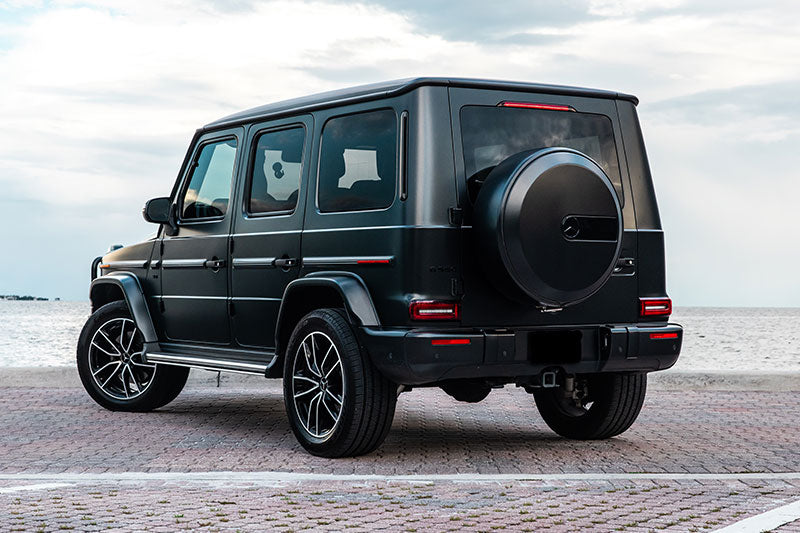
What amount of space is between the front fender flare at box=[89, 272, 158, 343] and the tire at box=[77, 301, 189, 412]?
11.3 inches

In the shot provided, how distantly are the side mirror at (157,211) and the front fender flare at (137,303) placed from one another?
0.66m

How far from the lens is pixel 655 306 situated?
25.5ft

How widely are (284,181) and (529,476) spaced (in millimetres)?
2769

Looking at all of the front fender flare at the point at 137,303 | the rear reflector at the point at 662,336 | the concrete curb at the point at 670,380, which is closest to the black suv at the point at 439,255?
the rear reflector at the point at 662,336

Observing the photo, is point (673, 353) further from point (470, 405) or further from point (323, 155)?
point (470, 405)

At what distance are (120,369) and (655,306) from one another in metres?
4.73

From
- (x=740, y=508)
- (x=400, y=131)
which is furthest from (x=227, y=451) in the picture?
(x=740, y=508)

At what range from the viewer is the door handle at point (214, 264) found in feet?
28.5

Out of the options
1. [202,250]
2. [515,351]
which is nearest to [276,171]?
[202,250]

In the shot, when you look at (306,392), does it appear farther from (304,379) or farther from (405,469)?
(405,469)

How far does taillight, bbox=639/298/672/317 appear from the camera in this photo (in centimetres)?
773

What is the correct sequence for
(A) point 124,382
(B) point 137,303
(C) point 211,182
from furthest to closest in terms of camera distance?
(A) point 124,382
(B) point 137,303
(C) point 211,182

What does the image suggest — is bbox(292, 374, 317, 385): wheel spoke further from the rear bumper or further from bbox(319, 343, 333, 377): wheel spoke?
the rear bumper

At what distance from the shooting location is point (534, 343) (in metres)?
7.24
